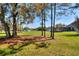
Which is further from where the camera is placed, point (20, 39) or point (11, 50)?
point (20, 39)

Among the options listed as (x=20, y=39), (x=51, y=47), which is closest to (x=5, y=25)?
(x=20, y=39)

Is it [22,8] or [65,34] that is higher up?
[22,8]

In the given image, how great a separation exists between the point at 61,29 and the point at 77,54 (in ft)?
1.37

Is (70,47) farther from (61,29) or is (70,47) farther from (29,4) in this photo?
(29,4)

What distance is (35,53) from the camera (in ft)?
12.6

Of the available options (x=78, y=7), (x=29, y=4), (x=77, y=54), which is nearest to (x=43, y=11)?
(x=29, y=4)

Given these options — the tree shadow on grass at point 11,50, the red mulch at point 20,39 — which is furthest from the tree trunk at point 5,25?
Answer: the tree shadow on grass at point 11,50

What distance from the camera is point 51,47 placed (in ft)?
12.8

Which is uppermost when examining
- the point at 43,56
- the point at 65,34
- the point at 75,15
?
the point at 75,15

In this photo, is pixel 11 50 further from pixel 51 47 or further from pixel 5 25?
pixel 51 47

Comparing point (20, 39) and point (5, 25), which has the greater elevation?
point (5, 25)

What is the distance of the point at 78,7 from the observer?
391 cm

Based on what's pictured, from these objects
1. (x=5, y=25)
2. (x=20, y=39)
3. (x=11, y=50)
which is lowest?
(x=11, y=50)

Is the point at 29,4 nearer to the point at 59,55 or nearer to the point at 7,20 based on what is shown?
the point at 7,20
